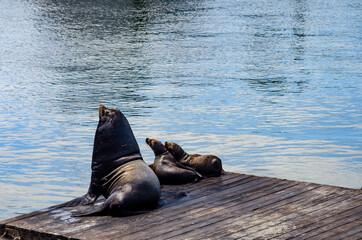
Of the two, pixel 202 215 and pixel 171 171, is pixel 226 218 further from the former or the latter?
pixel 171 171

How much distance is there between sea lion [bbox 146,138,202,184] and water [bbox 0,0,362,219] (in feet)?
9.21

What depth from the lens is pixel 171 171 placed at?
873cm

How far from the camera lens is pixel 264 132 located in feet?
51.2

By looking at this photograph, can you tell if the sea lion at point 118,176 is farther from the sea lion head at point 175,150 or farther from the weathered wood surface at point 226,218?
the sea lion head at point 175,150

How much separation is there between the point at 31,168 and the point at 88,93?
25.1 feet

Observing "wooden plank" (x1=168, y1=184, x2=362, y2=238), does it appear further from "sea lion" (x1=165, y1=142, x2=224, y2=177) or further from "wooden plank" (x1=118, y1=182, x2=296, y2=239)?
"sea lion" (x1=165, y1=142, x2=224, y2=177)

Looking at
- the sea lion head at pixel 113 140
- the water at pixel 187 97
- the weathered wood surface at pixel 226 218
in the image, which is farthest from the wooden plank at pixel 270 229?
the water at pixel 187 97

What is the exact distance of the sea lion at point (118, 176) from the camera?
741 centimetres

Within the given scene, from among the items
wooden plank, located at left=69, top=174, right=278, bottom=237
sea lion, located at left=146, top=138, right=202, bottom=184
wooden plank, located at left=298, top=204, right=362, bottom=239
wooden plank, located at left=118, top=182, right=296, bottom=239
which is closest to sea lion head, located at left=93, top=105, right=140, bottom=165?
sea lion, located at left=146, top=138, right=202, bottom=184

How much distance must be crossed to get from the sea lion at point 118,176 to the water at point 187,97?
312 centimetres

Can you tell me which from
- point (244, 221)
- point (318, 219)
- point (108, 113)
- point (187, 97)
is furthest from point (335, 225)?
point (187, 97)

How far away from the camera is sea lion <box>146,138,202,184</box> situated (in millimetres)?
8695

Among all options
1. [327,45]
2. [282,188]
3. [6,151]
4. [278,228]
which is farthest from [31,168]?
[327,45]

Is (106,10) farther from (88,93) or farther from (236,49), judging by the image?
(88,93)
